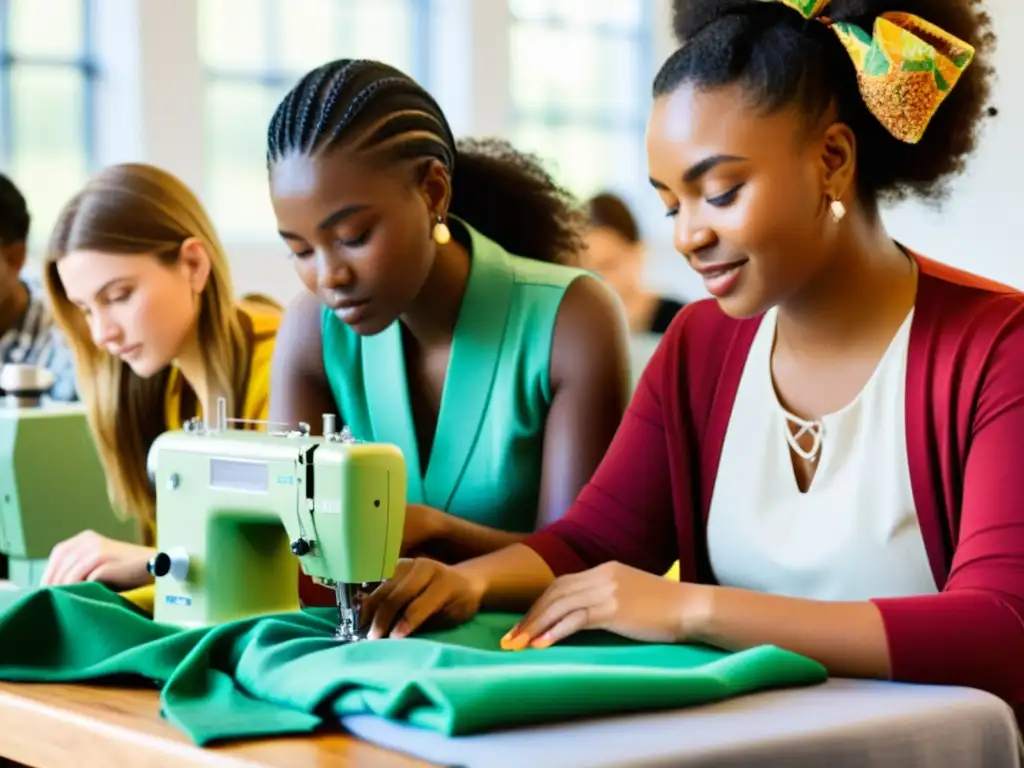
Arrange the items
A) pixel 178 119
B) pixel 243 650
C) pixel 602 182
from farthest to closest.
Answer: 1. pixel 602 182
2. pixel 178 119
3. pixel 243 650

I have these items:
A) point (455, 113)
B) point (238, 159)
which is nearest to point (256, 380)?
point (238, 159)

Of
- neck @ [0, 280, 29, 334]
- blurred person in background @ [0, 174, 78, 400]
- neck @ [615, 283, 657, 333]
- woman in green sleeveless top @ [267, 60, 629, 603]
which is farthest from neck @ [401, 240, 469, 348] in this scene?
neck @ [615, 283, 657, 333]

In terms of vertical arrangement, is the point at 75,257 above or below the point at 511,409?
above

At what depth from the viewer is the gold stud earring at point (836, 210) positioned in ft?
5.17

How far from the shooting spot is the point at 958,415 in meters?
1.55

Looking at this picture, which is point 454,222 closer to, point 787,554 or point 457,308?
point 457,308

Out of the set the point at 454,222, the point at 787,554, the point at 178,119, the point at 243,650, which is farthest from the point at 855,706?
the point at 178,119

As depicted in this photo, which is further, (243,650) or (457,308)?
(457,308)

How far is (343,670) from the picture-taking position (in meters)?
1.25

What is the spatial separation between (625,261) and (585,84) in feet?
12.0

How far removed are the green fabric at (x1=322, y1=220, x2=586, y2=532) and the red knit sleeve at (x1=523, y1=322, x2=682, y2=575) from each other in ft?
0.71

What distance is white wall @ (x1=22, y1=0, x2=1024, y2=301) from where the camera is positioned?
5191 mm

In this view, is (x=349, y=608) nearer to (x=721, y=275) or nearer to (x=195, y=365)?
(x=721, y=275)

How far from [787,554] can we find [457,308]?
1.97ft
